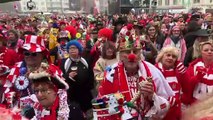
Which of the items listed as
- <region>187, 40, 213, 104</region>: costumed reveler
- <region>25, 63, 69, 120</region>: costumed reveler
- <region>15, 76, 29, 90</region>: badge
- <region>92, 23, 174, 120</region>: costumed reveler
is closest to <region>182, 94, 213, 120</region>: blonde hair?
<region>92, 23, 174, 120</region>: costumed reveler

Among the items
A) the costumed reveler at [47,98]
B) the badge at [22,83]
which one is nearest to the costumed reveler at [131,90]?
the costumed reveler at [47,98]

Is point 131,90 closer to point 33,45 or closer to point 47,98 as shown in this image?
point 47,98

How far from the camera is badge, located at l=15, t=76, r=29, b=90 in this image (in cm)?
406

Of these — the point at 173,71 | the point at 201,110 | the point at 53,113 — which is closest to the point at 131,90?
the point at 53,113

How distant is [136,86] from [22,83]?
1279 millimetres

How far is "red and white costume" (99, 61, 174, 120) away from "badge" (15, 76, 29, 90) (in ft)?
2.80

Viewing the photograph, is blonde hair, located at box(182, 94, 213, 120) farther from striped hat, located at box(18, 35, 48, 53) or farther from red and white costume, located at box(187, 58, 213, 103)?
striped hat, located at box(18, 35, 48, 53)

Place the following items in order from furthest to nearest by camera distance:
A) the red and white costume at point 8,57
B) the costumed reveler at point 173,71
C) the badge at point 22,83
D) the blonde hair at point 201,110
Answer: the red and white costume at point 8,57 → the costumed reveler at point 173,71 → the badge at point 22,83 → the blonde hair at point 201,110

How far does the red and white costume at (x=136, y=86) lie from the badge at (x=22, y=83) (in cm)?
85

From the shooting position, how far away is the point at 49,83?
326 centimetres

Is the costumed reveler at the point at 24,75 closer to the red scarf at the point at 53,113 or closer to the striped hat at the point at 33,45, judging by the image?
the striped hat at the point at 33,45

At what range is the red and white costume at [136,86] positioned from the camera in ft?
11.5

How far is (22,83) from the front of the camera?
160 inches

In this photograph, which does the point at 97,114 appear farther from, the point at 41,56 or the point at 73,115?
the point at 41,56
